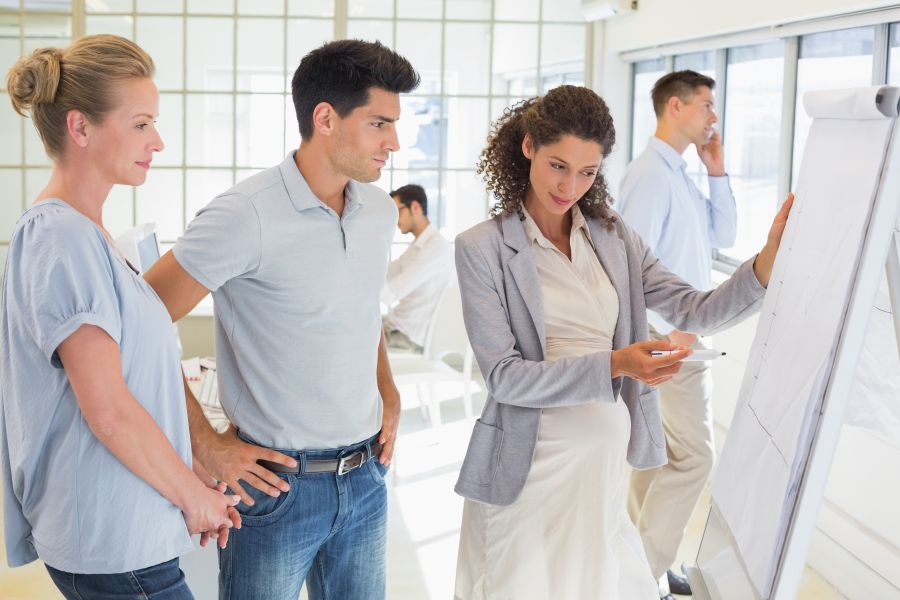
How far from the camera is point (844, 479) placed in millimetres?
3617

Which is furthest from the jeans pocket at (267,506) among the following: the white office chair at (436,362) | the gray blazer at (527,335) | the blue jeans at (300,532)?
the white office chair at (436,362)

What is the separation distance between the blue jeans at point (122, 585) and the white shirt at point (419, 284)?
357cm

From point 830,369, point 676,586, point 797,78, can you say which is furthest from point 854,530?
point 830,369

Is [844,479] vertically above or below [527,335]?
below

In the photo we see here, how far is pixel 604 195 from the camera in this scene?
2314 millimetres

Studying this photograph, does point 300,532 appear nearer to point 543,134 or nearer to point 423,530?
point 543,134

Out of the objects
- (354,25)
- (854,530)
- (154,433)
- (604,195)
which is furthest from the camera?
(354,25)

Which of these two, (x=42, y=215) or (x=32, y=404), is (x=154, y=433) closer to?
(x=32, y=404)

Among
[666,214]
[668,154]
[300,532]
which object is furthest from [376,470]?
[668,154]

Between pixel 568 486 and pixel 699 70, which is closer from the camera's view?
pixel 568 486

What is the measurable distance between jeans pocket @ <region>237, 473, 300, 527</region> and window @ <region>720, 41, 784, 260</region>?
3.19 metres

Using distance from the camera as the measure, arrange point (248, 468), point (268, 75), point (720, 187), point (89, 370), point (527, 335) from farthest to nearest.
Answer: point (268, 75)
point (720, 187)
point (527, 335)
point (248, 468)
point (89, 370)

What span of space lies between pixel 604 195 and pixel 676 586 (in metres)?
1.76

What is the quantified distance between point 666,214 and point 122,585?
2.36 m
